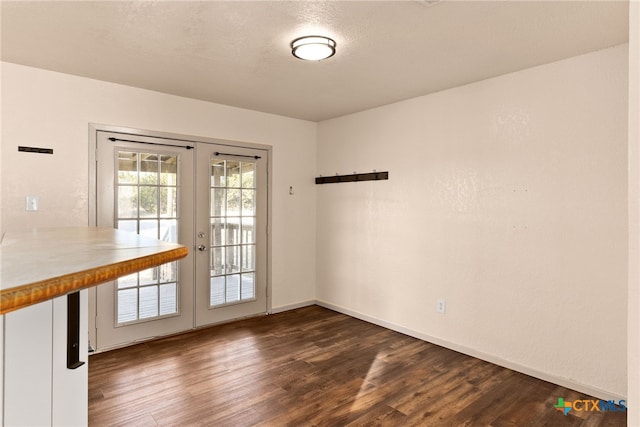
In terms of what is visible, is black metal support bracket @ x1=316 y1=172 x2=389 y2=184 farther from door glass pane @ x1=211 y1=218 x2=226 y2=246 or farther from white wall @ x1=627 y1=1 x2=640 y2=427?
white wall @ x1=627 y1=1 x2=640 y2=427

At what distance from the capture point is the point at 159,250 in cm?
97

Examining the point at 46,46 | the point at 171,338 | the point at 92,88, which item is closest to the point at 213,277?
the point at 171,338

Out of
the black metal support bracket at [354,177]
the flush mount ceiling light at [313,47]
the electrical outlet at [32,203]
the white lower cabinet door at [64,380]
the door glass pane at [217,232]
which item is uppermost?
the flush mount ceiling light at [313,47]

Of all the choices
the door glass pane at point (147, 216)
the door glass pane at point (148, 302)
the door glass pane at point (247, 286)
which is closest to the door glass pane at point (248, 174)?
the door glass pane at point (147, 216)

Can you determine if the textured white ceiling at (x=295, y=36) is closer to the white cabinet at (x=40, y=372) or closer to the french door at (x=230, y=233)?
the french door at (x=230, y=233)

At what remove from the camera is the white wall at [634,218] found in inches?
17.1

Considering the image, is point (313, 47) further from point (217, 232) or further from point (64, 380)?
point (217, 232)

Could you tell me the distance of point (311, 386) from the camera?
9.23ft

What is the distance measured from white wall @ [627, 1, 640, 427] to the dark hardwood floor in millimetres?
2194

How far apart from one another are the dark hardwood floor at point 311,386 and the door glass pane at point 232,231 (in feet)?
2.12

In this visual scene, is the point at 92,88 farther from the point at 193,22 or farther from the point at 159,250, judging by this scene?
the point at 159,250

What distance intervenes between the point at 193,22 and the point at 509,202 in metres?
2.78

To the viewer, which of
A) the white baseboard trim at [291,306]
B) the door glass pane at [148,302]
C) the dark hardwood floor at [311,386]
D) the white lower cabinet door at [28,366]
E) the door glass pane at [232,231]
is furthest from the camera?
the white baseboard trim at [291,306]

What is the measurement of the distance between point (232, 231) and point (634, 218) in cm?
419
